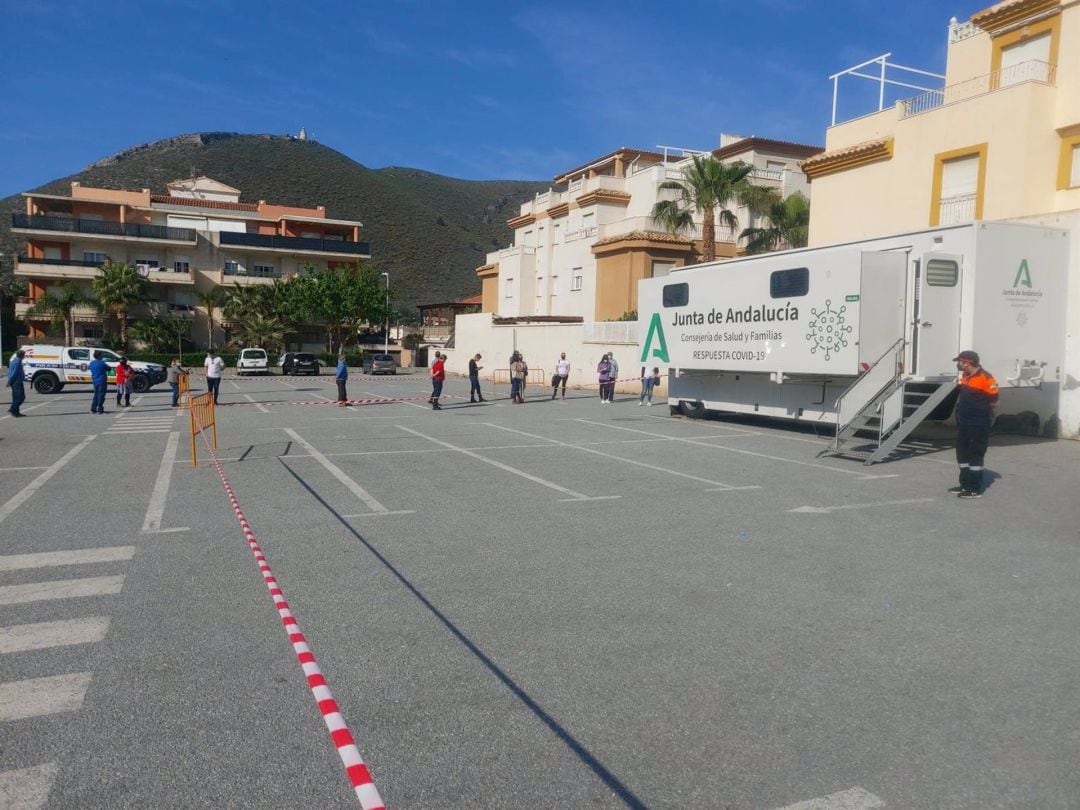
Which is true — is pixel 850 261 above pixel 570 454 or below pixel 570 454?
above

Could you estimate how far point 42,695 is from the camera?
417 centimetres

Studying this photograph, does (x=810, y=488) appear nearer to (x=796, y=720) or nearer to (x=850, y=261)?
(x=850, y=261)

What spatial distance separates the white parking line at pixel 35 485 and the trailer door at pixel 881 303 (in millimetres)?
12111

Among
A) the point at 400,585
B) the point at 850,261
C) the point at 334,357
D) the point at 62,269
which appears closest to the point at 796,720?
the point at 400,585

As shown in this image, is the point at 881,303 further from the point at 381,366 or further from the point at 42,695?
the point at 381,366

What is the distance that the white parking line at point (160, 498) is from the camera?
798 cm

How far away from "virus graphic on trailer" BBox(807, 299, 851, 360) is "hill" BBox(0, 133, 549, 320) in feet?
242

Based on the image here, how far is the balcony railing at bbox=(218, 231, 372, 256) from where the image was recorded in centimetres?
6172

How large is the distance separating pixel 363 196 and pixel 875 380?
118m

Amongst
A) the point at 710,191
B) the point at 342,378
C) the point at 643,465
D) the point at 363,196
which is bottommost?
the point at 643,465

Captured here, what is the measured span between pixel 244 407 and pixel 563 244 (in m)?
25.7

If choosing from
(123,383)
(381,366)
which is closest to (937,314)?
(123,383)

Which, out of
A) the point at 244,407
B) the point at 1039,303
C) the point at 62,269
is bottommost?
the point at 244,407

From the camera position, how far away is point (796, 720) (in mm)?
3965
